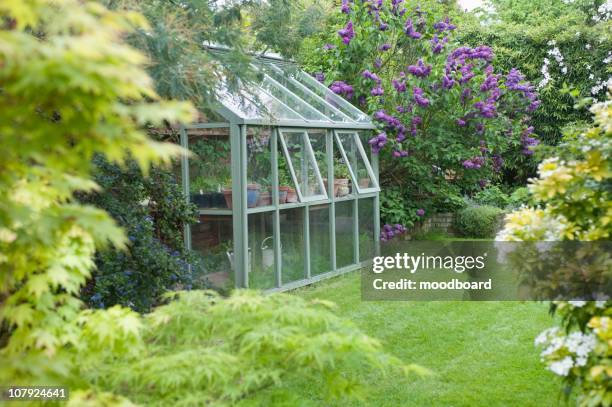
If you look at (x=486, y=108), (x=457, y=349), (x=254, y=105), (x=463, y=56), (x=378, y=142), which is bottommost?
(x=457, y=349)

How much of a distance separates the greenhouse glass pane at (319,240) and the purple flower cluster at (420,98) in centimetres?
312

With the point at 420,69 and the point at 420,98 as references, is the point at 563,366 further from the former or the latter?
the point at 420,69

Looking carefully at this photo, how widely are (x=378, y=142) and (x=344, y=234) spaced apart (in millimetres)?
1794

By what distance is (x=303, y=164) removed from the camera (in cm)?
916

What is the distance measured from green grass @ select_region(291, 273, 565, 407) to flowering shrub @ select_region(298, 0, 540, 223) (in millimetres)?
3933

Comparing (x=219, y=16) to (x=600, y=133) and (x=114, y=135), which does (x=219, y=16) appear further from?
(x=114, y=135)

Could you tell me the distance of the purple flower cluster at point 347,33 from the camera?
478 inches

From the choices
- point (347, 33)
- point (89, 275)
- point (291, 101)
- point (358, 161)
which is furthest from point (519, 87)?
point (89, 275)

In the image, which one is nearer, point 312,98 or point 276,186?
point 276,186

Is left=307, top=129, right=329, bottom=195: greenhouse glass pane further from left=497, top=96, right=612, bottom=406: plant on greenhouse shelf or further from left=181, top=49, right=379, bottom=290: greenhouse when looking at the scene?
left=497, top=96, right=612, bottom=406: plant on greenhouse shelf

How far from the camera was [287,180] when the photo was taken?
29.0 ft

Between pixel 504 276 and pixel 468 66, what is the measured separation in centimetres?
417

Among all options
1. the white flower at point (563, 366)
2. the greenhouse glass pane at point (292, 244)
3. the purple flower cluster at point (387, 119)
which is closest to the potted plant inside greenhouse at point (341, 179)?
the greenhouse glass pane at point (292, 244)

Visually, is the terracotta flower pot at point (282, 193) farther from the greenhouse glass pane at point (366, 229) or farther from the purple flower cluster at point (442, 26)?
the purple flower cluster at point (442, 26)
